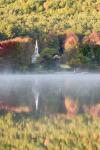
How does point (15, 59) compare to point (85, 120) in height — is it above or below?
below

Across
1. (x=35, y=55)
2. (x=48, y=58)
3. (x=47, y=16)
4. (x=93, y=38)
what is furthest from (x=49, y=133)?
(x=47, y=16)

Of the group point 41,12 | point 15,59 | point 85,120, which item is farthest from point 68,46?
point 85,120

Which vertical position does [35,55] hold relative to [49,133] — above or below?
below

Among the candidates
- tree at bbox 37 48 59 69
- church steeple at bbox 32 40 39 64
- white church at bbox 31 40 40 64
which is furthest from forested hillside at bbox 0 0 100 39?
tree at bbox 37 48 59 69

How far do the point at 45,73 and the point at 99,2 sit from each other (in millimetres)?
27875

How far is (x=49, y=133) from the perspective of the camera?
702 inches

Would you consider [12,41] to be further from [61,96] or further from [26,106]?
[26,106]

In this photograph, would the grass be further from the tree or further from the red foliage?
the red foliage

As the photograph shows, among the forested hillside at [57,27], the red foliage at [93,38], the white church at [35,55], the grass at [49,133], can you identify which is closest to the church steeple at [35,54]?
the white church at [35,55]

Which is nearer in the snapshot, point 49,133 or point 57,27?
point 49,133

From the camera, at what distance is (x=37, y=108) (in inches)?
985

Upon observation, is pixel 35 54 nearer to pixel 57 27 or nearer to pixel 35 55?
pixel 35 55

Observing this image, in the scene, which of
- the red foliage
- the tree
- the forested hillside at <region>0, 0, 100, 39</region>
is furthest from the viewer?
the forested hillside at <region>0, 0, 100, 39</region>

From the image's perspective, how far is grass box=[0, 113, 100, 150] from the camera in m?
15.9
